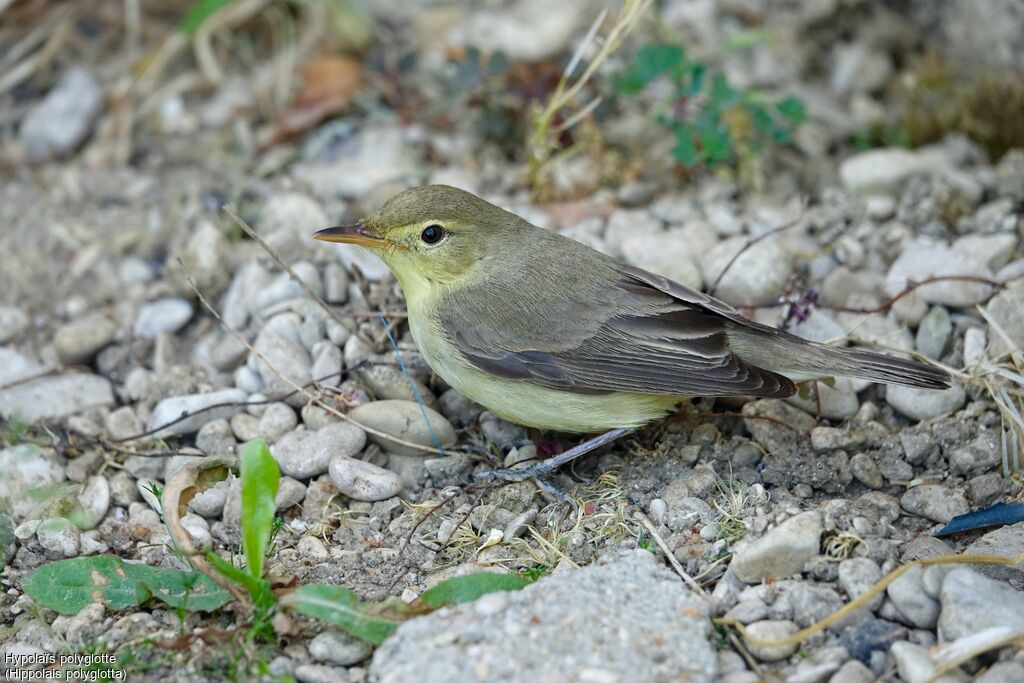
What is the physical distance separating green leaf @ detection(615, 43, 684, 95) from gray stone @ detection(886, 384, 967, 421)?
2.48 m

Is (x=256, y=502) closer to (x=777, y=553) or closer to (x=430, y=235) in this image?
(x=430, y=235)

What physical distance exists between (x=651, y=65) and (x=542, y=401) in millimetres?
2656

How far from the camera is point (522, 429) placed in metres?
5.49

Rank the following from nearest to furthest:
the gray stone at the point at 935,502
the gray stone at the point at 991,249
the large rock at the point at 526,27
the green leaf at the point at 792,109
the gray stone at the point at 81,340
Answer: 1. the gray stone at the point at 935,502
2. the gray stone at the point at 991,249
3. the gray stone at the point at 81,340
4. the green leaf at the point at 792,109
5. the large rock at the point at 526,27

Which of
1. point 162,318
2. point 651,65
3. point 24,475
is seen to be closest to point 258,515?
point 24,475

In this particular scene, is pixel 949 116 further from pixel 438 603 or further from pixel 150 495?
pixel 150 495

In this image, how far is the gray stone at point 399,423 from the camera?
5.21m

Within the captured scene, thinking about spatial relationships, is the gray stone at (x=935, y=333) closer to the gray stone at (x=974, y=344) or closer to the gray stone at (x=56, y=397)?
the gray stone at (x=974, y=344)

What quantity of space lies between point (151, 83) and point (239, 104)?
67cm

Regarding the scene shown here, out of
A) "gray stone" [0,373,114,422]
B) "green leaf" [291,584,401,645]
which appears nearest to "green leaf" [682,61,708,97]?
"gray stone" [0,373,114,422]

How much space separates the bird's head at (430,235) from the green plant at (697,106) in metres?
1.66

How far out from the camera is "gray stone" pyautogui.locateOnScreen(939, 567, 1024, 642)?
3709 millimetres

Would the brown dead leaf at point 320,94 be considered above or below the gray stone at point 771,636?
above

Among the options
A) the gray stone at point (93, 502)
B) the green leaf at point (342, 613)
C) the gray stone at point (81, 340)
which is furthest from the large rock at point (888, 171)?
the gray stone at point (93, 502)
